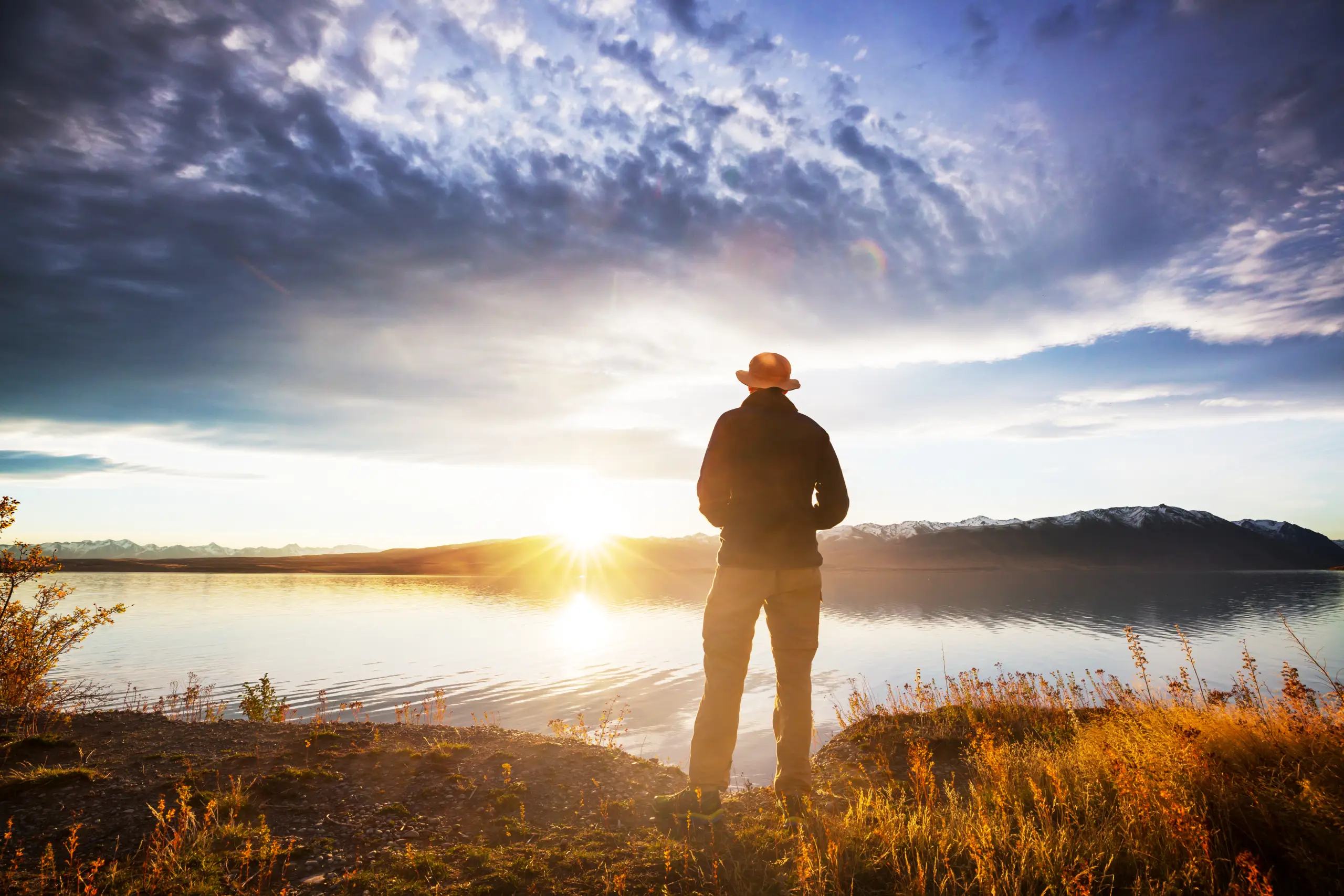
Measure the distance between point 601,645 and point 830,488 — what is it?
2332cm

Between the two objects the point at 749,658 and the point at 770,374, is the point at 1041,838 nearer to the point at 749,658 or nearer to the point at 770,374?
the point at 749,658

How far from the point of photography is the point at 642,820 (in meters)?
4.79

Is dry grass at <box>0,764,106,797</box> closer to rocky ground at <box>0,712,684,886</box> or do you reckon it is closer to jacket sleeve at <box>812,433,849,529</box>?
rocky ground at <box>0,712,684,886</box>

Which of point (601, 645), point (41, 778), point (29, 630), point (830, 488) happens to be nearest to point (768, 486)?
point (830, 488)

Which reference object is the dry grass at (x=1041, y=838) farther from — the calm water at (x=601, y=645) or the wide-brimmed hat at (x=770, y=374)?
the calm water at (x=601, y=645)

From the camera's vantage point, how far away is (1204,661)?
2314 cm

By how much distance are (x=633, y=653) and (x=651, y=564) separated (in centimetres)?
15857

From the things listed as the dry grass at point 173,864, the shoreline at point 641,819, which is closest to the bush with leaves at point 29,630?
the shoreline at point 641,819

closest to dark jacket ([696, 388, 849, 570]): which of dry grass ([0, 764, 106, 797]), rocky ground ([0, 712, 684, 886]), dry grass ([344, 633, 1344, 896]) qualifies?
dry grass ([344, 633, 1344, 896])

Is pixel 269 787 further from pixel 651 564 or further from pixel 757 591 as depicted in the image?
pixel 651 564

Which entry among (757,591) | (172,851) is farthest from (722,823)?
(172,851)

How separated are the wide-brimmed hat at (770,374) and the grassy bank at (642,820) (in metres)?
3.27

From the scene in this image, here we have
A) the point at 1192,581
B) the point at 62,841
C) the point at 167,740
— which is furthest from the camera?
the point at 1192,581

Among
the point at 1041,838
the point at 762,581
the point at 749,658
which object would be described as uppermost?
the point at 762,581
